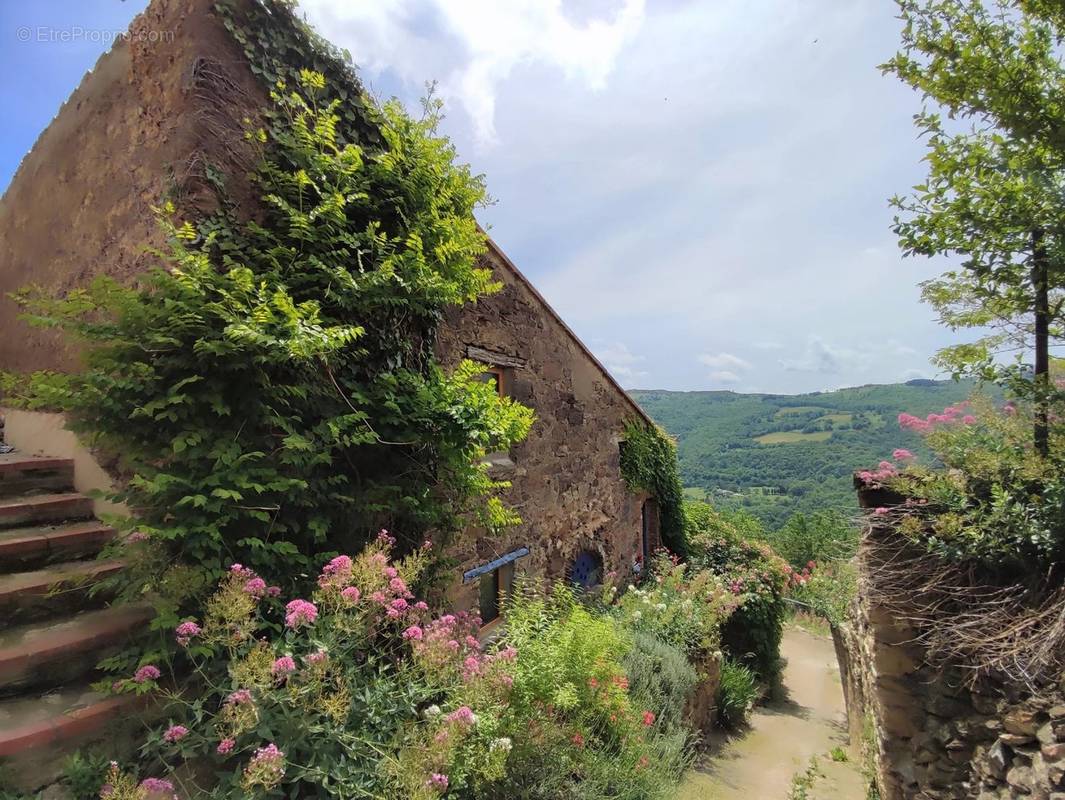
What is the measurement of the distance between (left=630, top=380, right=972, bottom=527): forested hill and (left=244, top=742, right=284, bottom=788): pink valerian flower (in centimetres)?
3431

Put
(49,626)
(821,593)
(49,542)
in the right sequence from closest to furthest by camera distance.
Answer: (49,626) → (49,542) → (821,593)

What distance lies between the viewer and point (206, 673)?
2252 millimetres

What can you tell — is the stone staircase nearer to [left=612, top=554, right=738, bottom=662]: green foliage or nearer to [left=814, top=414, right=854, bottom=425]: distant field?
[left=612, top=554, right=738, bottom=662]: green foliage

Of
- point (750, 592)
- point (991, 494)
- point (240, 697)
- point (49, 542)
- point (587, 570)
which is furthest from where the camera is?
point (750, 592)

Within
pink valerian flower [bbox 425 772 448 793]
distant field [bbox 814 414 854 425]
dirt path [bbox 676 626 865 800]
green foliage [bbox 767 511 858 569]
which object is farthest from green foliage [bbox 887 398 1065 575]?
distant field [bbox 814 414 854 425]

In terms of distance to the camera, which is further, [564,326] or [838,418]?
[838,418]

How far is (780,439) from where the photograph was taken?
6028 cm

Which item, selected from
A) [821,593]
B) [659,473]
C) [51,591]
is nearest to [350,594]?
[51,591]

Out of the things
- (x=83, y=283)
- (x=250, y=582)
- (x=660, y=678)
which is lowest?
(x=660, y=678)

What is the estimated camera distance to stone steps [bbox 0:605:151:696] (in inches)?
82.7

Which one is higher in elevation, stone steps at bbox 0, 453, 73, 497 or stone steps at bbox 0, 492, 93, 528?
stone steps at bbox 0, 453, 73, 497

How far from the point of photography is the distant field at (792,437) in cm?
5691

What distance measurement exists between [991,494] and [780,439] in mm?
63507

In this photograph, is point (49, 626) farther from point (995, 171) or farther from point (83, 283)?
point (995, 171)
